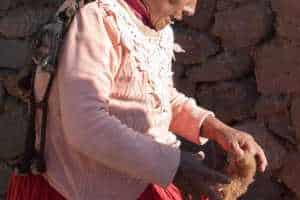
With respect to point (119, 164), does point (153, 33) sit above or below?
above

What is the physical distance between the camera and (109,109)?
2.15m

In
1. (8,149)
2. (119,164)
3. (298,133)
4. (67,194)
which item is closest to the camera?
(119,164)

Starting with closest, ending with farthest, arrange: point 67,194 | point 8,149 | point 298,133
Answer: point 67,194 < point 298,133 < point 8,149

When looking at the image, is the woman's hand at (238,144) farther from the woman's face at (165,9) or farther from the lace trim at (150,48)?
the woman's face at (165,9)

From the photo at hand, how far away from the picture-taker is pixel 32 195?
2236 mm

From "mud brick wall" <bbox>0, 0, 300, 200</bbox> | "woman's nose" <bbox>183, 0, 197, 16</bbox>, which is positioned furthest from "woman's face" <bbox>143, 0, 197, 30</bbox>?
"mud brick wall" <bbox>0, 0, 300, 200</bbox>

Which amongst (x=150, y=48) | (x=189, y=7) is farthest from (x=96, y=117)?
(x=189, y=7)

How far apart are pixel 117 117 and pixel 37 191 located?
11.2 inches

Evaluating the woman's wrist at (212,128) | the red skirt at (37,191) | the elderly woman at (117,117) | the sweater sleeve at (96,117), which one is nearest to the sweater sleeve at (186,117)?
the woman's wrist at (212,128)

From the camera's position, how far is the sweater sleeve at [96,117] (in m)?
2.02

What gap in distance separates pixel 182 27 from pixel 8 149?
0.93 metres

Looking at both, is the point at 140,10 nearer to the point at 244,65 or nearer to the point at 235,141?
the point at 235,141

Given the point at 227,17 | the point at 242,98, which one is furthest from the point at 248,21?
the point at 242,98

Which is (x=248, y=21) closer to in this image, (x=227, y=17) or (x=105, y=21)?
(x=227, y=17)
